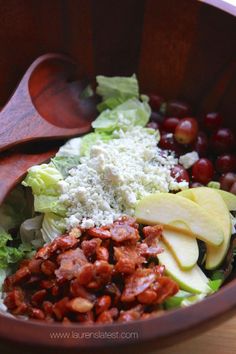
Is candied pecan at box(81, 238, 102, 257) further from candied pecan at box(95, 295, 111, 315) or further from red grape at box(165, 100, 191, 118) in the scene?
red grape at box(165, 100, 191, 118)

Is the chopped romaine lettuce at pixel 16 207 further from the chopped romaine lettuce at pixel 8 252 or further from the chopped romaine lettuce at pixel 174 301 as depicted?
the chopped romaine lettuce at pixel 174 301

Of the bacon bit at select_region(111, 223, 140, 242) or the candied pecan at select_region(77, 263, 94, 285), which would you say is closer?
the candied pecan at select_region(77, 263, 94, 285)

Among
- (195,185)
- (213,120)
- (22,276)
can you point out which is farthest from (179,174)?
(22,276)

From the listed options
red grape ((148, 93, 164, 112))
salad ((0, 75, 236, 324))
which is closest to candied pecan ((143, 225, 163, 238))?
salad ((0, 75, 236, 324))

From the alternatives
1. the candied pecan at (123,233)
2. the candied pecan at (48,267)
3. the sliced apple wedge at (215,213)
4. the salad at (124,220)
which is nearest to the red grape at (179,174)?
the salad at (124,220)

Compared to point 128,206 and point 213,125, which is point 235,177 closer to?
point 213,125

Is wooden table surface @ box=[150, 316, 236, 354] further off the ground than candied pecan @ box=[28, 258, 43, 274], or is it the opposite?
candied pecan @ box=[28, 258, 43, 274]

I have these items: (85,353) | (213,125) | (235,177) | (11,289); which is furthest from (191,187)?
(85,353)
